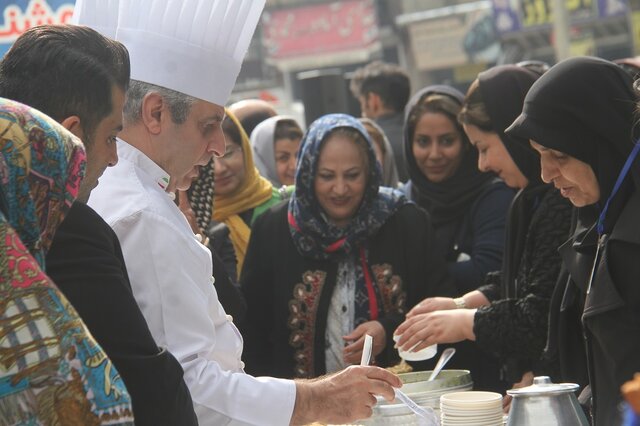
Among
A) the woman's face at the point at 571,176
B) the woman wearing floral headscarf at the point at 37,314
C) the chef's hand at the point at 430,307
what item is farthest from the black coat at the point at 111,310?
the chef's hand at the point at 430,307

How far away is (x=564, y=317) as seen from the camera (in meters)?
3.11

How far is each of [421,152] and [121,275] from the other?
2.64 metres

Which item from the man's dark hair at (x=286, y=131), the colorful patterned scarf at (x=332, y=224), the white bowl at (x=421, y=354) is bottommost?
the white bowl at (x=421, y=354)

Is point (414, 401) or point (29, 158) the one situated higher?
point (29, 158)

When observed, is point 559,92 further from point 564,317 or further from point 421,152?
point 421,152

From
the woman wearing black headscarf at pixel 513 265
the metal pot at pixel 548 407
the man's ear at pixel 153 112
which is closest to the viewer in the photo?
the metal pot at pixel 548 407

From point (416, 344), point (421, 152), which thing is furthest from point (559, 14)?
point (416, 344)

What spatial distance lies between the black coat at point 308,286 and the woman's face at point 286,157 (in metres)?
1.74

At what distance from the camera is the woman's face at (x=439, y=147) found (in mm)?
4605

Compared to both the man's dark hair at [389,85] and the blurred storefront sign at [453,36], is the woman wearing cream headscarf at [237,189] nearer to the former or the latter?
the man's dark hair at [389,85]

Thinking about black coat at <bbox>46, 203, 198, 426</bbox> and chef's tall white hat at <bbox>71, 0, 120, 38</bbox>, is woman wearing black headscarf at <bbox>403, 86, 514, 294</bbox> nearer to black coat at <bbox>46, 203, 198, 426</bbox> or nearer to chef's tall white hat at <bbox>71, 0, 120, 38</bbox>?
chef's tall white hat at <bbox>71, 0, 120, 38</bbox>

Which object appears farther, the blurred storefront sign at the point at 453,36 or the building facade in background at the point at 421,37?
the blurred storefront sign at the point at 453,36

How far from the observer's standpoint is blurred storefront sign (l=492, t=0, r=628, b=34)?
26.4 m

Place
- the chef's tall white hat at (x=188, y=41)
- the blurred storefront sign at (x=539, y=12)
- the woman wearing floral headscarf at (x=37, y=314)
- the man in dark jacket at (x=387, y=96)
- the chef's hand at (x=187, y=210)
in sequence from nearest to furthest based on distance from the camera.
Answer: the woman wearing floral headscarf at (x=37, y=314), the chef's tall white hat at (x=188, y=41), the chef's hand at (x=187, y=210), the man in dark jacket at (x=387, y=96), the blurred storefront sign at (x=539, y=12)
